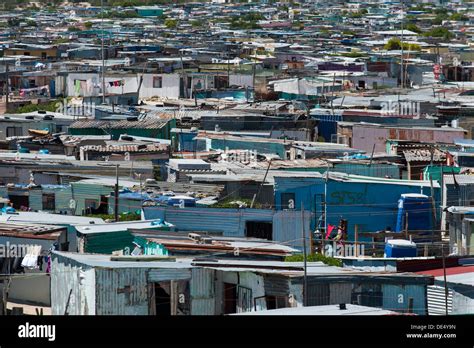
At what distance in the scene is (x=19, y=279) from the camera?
8.05m

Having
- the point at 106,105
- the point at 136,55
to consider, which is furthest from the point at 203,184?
the point at 136,55

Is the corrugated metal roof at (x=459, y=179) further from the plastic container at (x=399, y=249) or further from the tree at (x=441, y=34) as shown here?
the tree at (x=441, y=34)

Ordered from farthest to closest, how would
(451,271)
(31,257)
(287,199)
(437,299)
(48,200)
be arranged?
(48,200), (287,199), (31,257), (451,271), (437,299)

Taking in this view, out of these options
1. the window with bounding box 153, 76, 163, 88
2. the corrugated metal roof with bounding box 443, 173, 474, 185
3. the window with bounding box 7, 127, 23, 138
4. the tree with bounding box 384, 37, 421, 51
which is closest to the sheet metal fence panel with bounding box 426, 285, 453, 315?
the corrugated metal roof with bounding box 443, 173, 474, 185

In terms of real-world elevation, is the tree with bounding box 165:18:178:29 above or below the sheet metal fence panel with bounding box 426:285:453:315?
below

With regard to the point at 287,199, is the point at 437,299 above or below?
above

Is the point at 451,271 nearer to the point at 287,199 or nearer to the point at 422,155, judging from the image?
the point at 287,199

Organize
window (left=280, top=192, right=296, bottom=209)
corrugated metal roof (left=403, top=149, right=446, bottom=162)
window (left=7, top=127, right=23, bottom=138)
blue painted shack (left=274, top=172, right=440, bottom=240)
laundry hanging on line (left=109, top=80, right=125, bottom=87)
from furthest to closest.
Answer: laundry hanging on line (left=109, top=80, right=125, bottom=87) → window (left=7, top=127, right=23, bottom=138) → corrugated metal roof (left=403, top=149, right=446, bottom=162) → window (left=280, top=192, right=296, bottom=209) → blue painted shack (left=274, top=172, right=440, bottom=240)

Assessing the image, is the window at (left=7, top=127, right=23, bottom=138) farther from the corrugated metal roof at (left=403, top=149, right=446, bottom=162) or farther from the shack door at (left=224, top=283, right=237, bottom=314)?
the shack door at (left=224, top=283, right=237, bottom=314)

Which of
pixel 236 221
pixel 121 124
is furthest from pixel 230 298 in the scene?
pixel 121 124

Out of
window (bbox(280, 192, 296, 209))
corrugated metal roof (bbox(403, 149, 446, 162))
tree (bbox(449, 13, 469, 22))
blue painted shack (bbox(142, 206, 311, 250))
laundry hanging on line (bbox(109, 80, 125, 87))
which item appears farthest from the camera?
tree (bbox(449, 13, 469, 22))

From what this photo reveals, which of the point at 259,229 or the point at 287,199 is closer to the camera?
the point at 259,229

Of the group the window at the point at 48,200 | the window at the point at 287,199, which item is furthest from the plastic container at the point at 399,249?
the window at the point at 48,200

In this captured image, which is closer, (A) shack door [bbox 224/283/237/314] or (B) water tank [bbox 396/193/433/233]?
(A) shack door [bbox 224/283/237/314]
